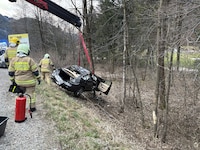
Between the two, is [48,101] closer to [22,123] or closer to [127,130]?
[22,123]

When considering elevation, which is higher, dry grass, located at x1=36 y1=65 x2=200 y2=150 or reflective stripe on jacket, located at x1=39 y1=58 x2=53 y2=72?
reflective stripe on jacket, located at x1=39 y1=58 x2=53 y2=72

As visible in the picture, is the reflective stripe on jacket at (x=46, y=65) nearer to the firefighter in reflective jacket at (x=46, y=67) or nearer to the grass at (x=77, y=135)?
the firefighter in reflective jacket at (x=46, y=67)

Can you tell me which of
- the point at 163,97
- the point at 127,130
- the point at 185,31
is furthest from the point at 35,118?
the point at 163,97

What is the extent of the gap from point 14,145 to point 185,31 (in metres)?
4.97

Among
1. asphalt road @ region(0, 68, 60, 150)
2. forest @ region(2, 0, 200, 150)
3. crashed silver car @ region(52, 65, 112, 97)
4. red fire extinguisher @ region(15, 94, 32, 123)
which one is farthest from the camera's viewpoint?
crashed silver car @ region(52, 65, 112, 97)

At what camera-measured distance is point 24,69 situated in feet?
18.5

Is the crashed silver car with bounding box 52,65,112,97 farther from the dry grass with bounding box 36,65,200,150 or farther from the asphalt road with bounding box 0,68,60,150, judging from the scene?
the asphalt road with bounding box 0,68,60,150

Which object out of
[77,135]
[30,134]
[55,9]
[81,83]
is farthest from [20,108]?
Result: [55,9]

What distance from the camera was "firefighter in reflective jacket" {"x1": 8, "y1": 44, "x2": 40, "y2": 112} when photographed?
5637 mm

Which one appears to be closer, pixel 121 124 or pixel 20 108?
pixel 20 108

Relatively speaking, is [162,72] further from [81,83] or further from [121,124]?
[81,83]

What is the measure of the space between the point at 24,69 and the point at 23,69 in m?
0.03

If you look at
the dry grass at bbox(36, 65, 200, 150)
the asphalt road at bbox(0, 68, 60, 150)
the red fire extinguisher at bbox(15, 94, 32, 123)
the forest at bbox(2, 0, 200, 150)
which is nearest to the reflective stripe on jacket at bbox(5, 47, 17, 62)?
the dry grass at bbox(36, 65, 200, 150)

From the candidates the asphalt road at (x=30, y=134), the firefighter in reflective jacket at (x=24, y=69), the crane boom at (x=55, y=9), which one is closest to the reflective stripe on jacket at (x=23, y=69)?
the firefighter in reflective jacket at (x=24, y=69)
